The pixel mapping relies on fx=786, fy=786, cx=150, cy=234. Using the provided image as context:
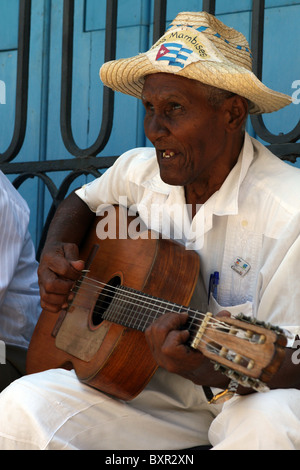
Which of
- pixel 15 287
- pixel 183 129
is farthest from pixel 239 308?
pixel 15 287

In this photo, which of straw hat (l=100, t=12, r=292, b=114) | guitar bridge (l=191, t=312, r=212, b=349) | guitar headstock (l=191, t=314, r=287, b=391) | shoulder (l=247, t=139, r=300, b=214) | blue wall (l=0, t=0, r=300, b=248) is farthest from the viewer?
blue wall (l=0, t=0, r=300, b=248)

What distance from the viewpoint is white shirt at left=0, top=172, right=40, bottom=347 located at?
327 cm

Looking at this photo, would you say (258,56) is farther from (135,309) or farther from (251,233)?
(135,309)

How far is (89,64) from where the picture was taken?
428 centimetres

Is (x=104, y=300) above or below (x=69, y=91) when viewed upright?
below

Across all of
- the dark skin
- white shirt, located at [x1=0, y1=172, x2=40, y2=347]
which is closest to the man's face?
the dark skin

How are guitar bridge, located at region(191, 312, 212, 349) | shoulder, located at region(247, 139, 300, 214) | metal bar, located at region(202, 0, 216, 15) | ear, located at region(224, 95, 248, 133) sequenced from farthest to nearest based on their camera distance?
metal bar, located at region(202, 0, 216, 15) < ear, located at region(224, 95, 248, 133) < shoulder, located at region(247, 139, 300, 214) < guitar bridge, located at region(191, 312, 212, 349)

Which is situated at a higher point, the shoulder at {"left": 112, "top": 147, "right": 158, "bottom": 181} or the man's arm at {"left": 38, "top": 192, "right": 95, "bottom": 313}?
the shoulder at {"left": 112, "top": 147, "right": 158, "bottom": 181}

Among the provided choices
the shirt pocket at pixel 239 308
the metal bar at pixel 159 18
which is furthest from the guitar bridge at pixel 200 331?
the metal bar at pixel 159 18

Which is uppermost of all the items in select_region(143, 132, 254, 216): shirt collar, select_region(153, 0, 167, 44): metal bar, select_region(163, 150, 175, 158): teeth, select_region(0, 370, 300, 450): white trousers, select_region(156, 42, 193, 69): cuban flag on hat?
select_region(153, 0, 167, 44): metal bar

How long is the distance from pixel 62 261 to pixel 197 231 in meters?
0.53

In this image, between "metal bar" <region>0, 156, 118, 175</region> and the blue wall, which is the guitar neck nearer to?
"metal bar" <region>0, 156, 118, 175</region>

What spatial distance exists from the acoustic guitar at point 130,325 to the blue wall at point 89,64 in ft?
3.97

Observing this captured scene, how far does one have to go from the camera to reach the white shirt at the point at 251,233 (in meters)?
2.37
